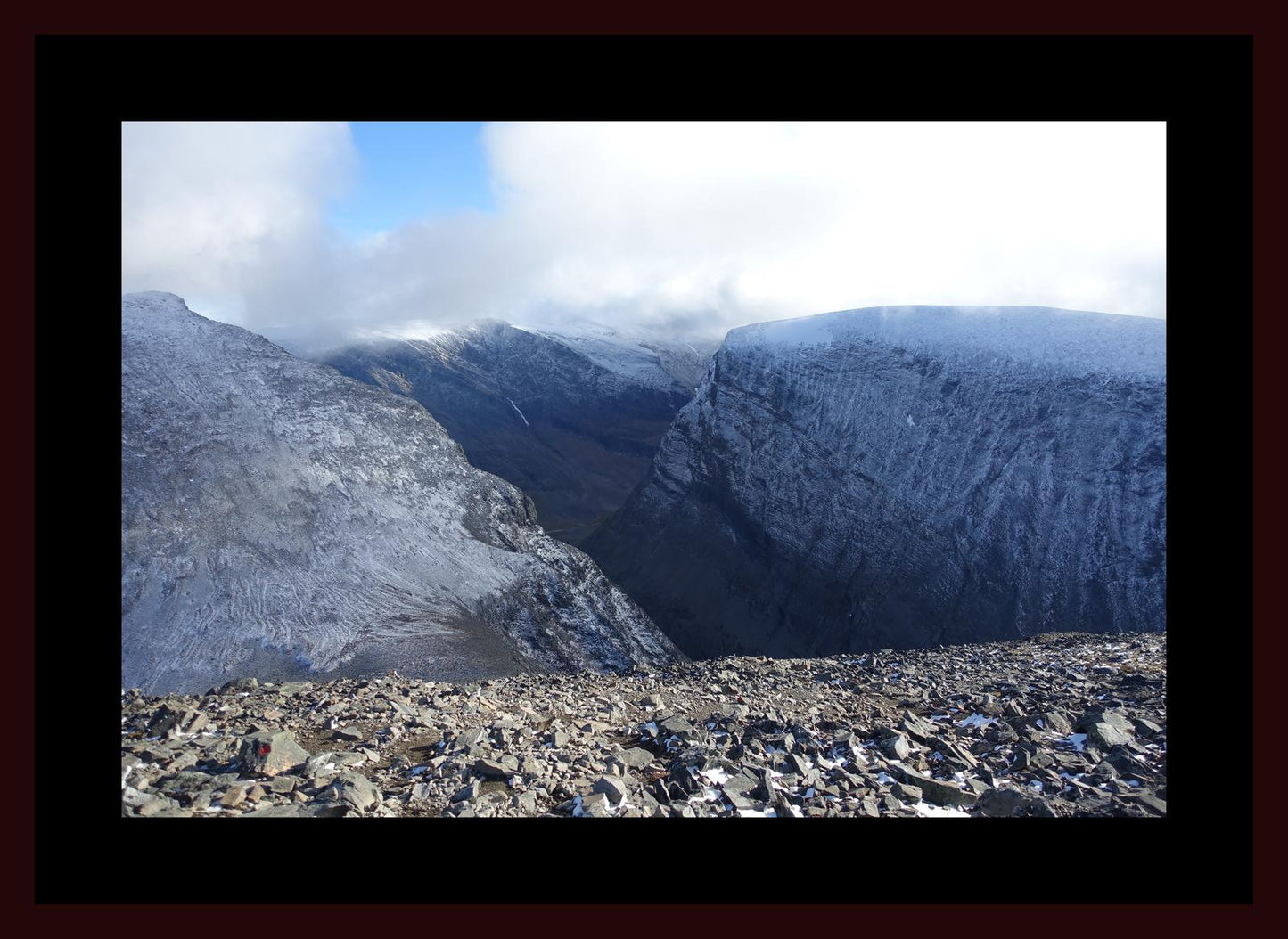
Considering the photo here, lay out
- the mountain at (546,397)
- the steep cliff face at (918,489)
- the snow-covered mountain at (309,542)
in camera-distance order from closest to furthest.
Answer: the snow-covered mountain at (309,542) < the steep cliff face at (918,489) < the mountain at (546,397)

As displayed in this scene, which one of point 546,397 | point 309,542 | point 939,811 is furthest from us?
point 546,397

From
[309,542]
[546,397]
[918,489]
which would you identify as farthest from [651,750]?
[546,397]

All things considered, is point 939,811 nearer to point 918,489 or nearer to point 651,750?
point 651,750

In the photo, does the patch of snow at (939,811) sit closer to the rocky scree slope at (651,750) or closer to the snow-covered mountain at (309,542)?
the rocky scree slope at (651,750)

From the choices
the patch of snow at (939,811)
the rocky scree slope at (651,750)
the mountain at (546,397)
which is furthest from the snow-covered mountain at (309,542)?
the mountain at (546,397)
